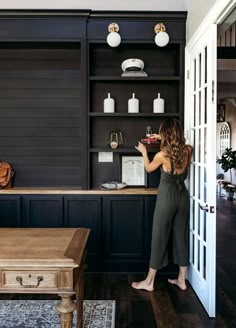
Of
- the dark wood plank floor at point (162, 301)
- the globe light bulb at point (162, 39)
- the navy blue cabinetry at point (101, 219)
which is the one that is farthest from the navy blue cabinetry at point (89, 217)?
the globe light bulb at point (162, 39)

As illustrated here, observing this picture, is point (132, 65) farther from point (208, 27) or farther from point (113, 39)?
point (208, 27)

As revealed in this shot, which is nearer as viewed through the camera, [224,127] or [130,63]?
[130,63]

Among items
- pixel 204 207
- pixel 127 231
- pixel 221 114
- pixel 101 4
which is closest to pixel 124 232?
pixel 127 231

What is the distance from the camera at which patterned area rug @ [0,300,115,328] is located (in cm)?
266

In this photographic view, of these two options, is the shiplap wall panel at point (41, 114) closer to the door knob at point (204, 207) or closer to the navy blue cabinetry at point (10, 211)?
the navy blue cabinetry at point (10, 211)

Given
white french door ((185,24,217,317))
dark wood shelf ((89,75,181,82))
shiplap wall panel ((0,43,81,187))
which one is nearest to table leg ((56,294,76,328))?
white french door ((185,24,217,317))

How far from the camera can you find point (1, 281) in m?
1.73

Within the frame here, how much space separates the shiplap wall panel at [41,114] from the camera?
4.07 metres

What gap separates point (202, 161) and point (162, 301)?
1318 millimetres

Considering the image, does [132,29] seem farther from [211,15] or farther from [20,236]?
[20,236]

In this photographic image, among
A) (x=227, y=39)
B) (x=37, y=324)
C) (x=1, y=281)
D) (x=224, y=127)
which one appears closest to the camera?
(x=1, y=281)

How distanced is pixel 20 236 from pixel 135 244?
6.34 feet

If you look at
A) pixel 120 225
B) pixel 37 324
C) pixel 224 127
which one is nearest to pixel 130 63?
pixel 120 225

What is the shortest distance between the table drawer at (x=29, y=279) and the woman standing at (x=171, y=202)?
178 cm
